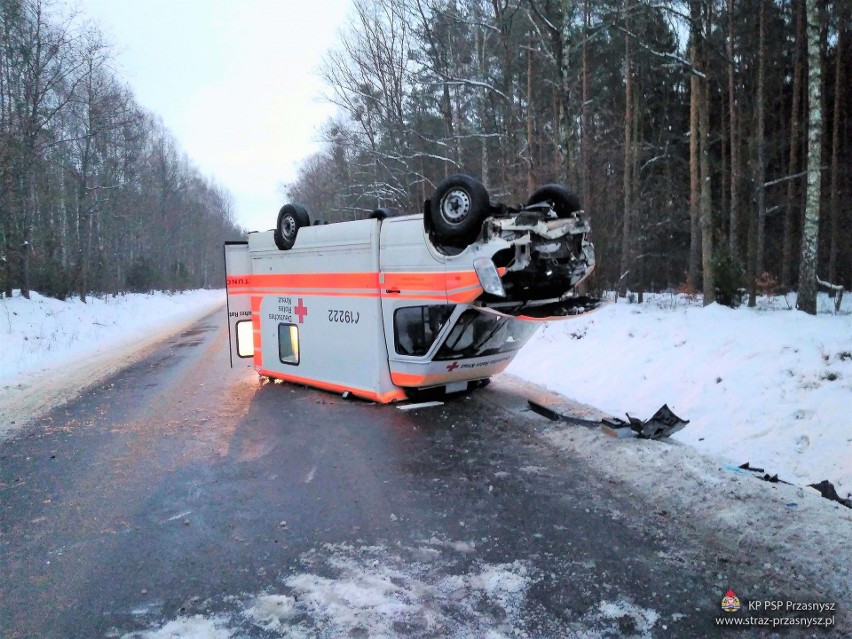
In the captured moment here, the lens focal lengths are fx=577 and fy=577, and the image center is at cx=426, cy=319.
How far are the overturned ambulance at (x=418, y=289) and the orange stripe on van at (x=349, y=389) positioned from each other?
2 cm

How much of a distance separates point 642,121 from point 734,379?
863 inches

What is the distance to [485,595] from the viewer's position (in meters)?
3.31

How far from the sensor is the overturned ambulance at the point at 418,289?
22.4ft

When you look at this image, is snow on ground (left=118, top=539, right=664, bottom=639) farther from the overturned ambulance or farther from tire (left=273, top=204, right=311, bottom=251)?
tire (left=273, top=204, right=311, bottom=251)

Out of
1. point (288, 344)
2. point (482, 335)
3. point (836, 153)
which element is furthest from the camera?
point (836, 153)

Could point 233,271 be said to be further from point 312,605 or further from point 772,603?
point 772,603

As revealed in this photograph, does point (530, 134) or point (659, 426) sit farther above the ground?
point (530, 134)

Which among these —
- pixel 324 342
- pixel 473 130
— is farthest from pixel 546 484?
pixel 473 130

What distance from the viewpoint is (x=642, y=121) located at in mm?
25750

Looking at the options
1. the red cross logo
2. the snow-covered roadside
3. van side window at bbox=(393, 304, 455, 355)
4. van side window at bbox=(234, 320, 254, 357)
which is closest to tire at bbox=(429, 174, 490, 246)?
van side window at bbox=(393, 304, 455, 355)

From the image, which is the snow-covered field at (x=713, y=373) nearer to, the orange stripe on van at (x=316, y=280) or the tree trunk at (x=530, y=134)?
the orange stripe on van at (x=316, y=280)

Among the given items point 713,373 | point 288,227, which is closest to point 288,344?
point 288,227

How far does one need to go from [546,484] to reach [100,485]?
13.2 ft

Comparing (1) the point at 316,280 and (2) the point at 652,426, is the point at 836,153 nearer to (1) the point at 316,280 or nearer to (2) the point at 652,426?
(2) the point at 652,426
